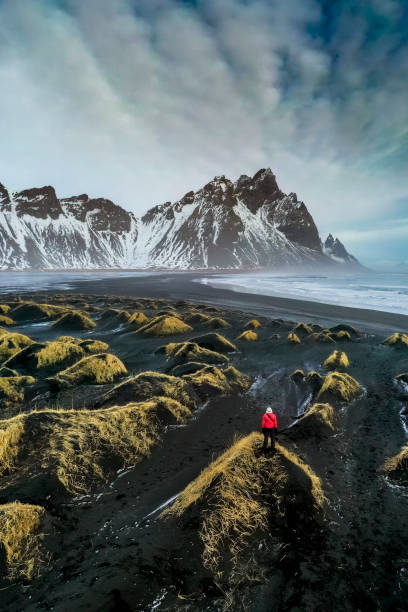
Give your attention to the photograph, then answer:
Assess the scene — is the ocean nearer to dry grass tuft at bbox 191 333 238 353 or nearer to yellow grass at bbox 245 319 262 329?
yellow grass at bbox 245 319 262 329

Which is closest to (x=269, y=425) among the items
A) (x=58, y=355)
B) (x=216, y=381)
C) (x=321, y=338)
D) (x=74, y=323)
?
(x=216, y=381)

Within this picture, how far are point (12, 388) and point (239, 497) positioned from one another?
413 inches

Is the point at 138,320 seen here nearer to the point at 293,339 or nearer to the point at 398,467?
the point at 293,339

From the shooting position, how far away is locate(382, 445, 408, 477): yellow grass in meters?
7.59

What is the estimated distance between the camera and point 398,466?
25.3 feet

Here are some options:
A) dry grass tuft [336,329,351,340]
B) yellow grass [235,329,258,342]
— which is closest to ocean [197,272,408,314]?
dry grass tuft [336,329,351,340]

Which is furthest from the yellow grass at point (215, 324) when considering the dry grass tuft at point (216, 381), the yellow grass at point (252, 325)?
the dry grass tuft at point (216, 381)

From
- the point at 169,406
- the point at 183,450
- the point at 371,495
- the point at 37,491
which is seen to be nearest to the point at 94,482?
the point at 37,491

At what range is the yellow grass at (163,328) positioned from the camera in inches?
873

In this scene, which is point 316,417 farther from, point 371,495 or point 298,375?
point 298,375

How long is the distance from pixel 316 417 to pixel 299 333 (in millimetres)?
12690

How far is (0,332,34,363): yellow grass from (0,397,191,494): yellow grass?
34.3ft

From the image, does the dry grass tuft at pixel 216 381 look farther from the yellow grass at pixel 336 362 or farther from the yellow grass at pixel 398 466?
the yellow grass at pixel 398 466

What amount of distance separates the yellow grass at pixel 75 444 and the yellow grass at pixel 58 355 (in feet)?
24.5
